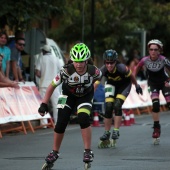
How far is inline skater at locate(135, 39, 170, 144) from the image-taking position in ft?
49.3

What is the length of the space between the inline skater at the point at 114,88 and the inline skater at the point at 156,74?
0.73 meters

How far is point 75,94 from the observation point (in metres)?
11.3

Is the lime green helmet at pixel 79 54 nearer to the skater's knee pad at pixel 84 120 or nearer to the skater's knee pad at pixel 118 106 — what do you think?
the skater's knee pad at pixel 84 120

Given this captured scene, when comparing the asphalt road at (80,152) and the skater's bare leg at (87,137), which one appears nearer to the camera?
the skater's bare leg at (87,137)

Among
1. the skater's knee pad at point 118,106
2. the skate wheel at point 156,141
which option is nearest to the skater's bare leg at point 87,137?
the skater's knee pad at point 118,106

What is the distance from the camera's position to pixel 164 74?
50.4 feet

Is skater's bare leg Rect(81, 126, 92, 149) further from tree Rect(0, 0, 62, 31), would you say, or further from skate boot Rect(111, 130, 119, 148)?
tree Rect(0, 0, 62, 31)

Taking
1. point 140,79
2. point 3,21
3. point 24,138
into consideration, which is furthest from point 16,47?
point 140,79

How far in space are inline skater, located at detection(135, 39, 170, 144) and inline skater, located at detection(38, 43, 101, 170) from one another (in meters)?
3.87

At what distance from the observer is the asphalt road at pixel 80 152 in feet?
37.6

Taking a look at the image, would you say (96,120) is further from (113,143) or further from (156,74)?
(113,143)

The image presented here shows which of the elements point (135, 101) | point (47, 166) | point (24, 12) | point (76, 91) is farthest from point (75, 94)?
point (135, 101)

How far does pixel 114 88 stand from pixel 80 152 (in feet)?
5.85

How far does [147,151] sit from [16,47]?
6.57 meters
